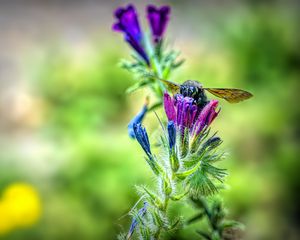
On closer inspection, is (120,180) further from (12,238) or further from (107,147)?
(12,238)

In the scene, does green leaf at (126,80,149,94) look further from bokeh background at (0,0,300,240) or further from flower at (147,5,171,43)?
bokeh background at (0,0,300,240)

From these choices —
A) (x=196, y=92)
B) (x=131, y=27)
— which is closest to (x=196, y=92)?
(x=196, y=92)

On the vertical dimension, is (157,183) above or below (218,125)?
below

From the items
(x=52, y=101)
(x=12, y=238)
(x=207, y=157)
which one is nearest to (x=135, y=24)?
(x=207, y=157)

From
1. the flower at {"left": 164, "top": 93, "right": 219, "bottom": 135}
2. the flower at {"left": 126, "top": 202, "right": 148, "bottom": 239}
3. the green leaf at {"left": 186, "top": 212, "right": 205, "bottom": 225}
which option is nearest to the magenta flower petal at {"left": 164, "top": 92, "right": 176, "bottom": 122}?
the flower at {"left": 164, "top": 93, "right": 219, "bottom": 135}

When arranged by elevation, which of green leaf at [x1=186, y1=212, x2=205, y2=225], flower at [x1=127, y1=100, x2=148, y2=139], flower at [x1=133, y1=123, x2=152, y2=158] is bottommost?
green leaf at [x1=186, y1=212, x2=205, y2=225]

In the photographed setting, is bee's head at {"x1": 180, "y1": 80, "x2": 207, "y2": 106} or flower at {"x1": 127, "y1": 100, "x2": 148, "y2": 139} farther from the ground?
flower at {"x1": 127, "y1": 100, "x2": 148, "y2": 139}
